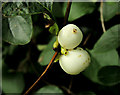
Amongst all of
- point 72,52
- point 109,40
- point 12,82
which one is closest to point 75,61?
point 72,52

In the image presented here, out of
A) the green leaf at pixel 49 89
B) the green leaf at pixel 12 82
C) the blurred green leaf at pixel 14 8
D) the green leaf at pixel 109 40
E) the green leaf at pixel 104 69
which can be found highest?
the blurred green leaf at pixel 14 8

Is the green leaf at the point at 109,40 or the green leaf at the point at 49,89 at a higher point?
the green leaf at the point at 109,40

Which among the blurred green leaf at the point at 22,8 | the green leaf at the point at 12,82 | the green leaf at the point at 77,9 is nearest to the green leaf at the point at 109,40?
the green leaf at the point at 77,9

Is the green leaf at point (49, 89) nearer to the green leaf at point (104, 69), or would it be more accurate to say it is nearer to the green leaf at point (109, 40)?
the green leaf at point (104, 69)

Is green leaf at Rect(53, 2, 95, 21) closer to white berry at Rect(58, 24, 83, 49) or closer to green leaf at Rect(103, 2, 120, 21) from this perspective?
green leaf at Rect(103, 2, 120, 21)

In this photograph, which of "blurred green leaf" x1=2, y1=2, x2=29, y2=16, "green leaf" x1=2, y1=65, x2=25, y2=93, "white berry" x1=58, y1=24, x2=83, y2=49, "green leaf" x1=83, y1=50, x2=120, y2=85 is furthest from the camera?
"green leaf" x1=2, y1=65, x2=25, y2=93

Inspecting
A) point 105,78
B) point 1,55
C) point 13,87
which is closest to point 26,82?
point 13,87

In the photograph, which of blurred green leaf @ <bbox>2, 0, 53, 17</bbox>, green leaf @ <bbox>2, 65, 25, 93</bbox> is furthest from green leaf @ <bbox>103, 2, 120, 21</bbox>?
green leaf @ <bbox>2, 65, 25, 93</bbox>

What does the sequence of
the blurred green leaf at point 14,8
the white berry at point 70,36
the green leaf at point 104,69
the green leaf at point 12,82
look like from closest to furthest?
the white berry at point 70,36 → the blurred green leaf at point 14,8 → the green leaf at point 104,69 → the green leaf at point 12,82
